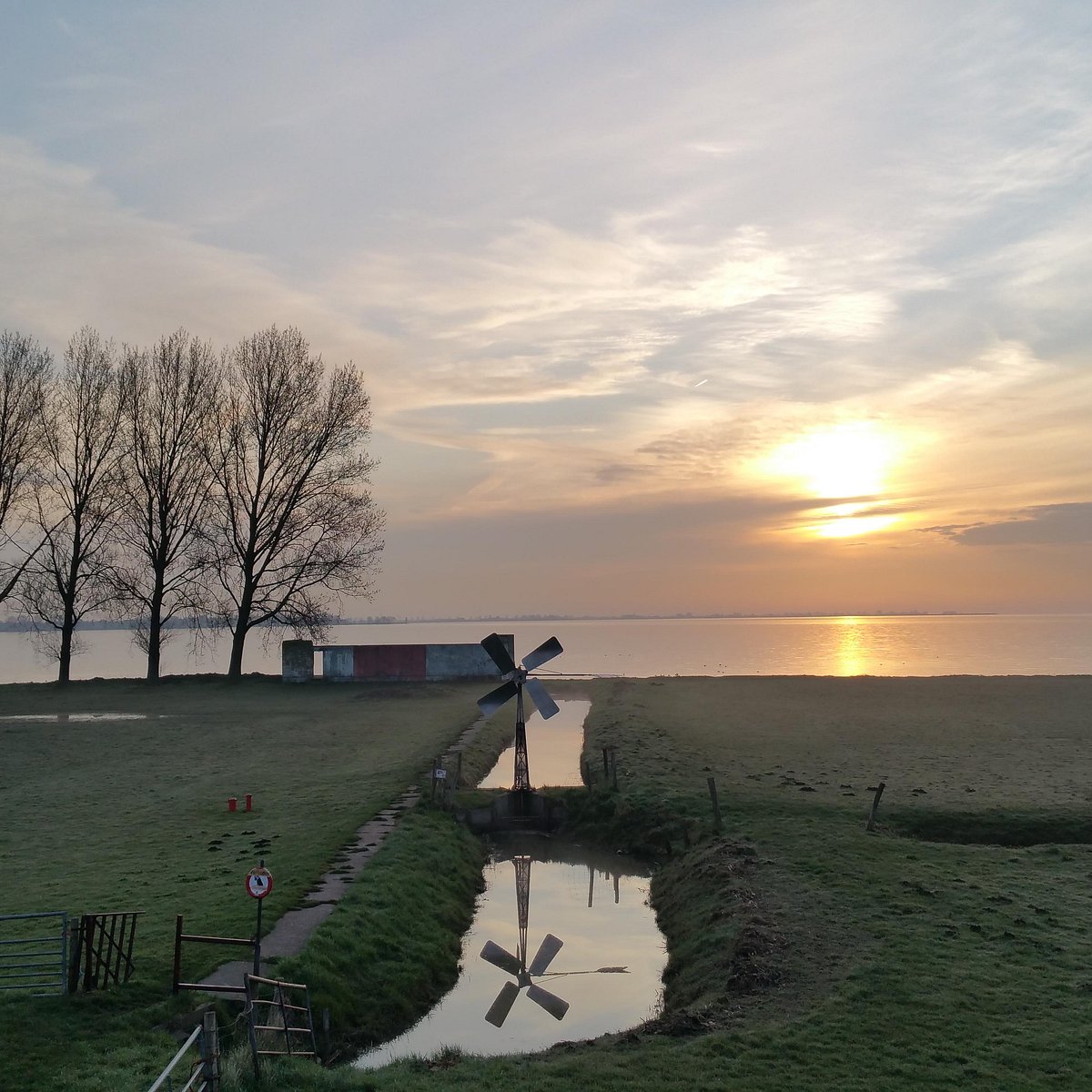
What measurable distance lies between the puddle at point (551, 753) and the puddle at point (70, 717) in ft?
→ 70.0

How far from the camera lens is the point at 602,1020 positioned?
59.3 ft

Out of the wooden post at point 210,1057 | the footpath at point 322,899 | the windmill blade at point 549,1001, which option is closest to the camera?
the wooden post at point 210,1057

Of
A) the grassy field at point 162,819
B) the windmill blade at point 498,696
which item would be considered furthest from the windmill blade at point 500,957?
the windmill blade at point 498,696

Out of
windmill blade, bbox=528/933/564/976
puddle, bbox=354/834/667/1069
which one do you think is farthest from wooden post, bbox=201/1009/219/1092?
windmill blade, bbox=528/933/564/976

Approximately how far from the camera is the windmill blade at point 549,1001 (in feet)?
61.1

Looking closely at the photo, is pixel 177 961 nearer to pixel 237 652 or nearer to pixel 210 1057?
pixel 210 1057

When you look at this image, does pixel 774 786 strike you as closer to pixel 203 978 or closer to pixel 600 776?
pixel 600 776

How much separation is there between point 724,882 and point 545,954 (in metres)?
4.56

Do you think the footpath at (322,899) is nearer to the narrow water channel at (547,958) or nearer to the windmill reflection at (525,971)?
the narrow water channel at (547,958)

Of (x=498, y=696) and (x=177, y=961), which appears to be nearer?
(x=177, y=961)

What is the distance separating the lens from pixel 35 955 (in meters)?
14.6

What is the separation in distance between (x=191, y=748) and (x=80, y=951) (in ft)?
92.5

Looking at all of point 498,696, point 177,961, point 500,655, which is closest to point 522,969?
point 177,961

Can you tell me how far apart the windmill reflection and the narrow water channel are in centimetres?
2
